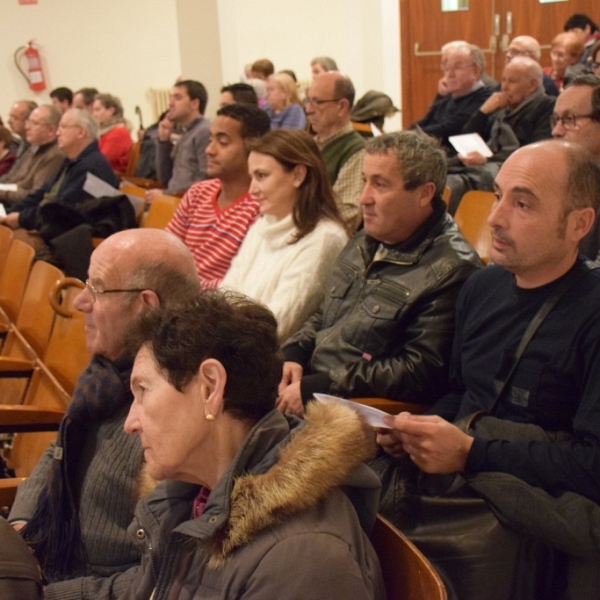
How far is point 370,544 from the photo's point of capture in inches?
47.0

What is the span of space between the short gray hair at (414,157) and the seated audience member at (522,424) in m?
0.44

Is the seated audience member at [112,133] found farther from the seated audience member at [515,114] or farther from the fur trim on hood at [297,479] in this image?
the fur trim on hood at [297,479]

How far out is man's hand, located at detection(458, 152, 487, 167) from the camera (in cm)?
453

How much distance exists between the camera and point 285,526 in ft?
3.60

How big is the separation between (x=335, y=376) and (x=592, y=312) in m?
0.81

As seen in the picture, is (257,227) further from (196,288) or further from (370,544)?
(370,544)

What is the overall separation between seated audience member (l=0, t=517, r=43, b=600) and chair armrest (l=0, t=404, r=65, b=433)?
0.85m

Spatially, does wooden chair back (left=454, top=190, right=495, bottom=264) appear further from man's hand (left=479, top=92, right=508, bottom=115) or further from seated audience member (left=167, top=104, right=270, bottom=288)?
man's hand (left=479, top=92, right=508, bottom=115)

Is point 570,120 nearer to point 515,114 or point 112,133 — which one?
point 515,114

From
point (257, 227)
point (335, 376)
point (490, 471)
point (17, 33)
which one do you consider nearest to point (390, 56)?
point (17, 33)

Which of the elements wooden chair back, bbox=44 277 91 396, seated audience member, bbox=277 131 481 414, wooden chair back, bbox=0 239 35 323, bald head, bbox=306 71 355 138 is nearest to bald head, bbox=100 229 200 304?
seated audience member, bbox=277 131 481 414

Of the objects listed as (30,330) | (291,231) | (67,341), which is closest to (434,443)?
(291,231)

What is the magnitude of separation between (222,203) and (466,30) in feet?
18.8

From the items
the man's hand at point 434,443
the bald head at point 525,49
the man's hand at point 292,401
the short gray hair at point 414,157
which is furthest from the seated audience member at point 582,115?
the bald head at point 525,49
